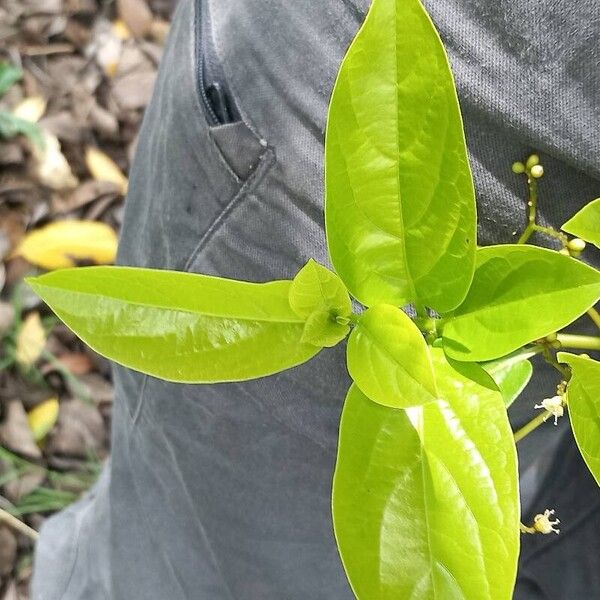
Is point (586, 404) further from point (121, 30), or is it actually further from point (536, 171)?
point (121, 30)

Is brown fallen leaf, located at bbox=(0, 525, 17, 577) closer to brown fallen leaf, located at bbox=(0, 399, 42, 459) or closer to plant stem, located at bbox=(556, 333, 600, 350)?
brown fallen leaf, located at bbox=(0, 399, 42, 459)

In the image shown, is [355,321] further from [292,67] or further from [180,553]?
[180,553]

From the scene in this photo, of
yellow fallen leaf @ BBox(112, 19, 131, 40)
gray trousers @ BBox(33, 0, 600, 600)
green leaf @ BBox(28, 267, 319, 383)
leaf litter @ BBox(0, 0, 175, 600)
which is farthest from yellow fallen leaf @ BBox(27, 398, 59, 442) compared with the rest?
green leaf @ BBox(28, 267, 319, 383)

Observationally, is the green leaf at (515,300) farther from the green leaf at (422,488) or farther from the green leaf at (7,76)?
the green leaf at (7,76)

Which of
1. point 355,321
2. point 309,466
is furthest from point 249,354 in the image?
point 309,466

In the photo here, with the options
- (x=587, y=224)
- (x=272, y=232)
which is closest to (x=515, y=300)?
(x=587, y=224)

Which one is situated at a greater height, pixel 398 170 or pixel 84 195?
pixel 398 170
